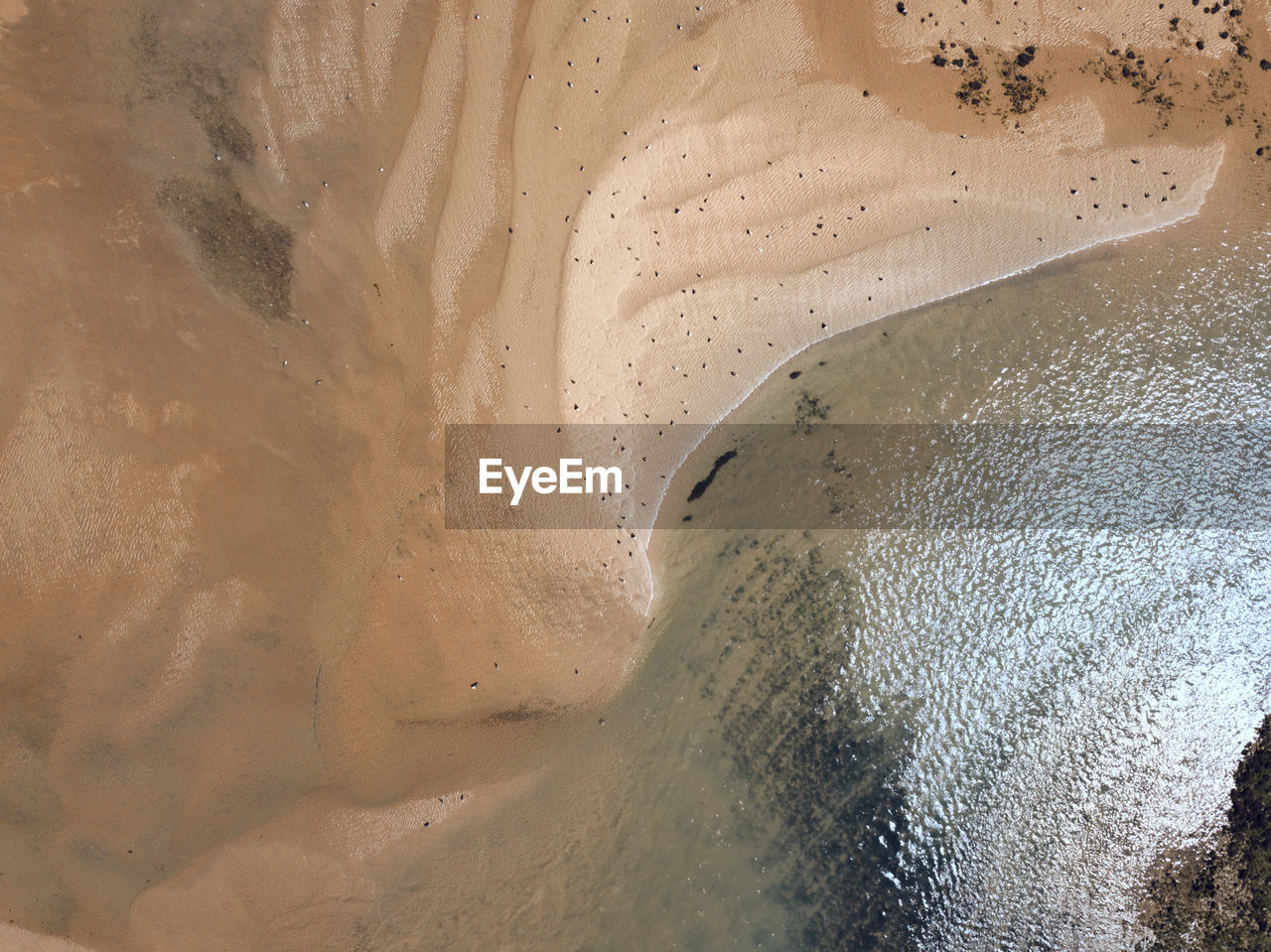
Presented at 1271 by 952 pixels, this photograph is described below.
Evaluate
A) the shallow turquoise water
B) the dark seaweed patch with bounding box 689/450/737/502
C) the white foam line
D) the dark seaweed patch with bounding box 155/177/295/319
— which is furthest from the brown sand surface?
the shallow turquoise water

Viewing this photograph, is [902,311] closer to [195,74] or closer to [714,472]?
[714,472]

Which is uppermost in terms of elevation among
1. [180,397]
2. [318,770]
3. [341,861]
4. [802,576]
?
[180,397]

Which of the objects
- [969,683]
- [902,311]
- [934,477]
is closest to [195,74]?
[902,311]

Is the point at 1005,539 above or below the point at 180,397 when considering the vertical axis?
below

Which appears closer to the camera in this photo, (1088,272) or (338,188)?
(338,188)

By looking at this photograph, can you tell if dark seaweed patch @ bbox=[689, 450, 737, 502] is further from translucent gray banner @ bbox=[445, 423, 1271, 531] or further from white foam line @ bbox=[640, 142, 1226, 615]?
white foam line @ bbox=[640, 142, 1226, 615]

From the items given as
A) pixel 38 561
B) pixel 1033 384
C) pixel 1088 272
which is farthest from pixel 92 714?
pixel 1088 272

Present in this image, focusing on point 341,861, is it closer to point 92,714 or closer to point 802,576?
point 92,714
